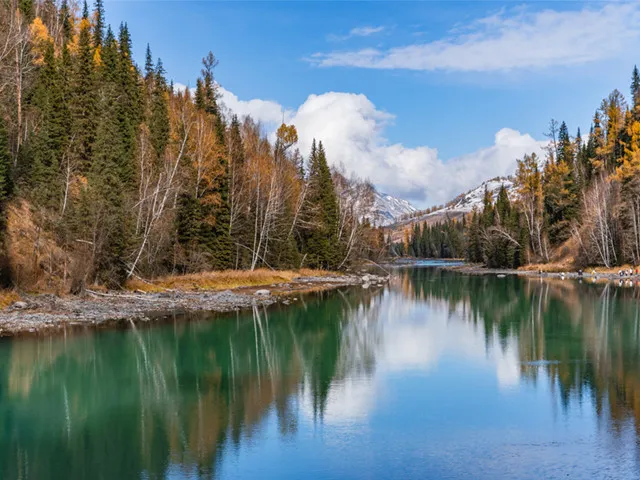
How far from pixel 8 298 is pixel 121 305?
6156mm

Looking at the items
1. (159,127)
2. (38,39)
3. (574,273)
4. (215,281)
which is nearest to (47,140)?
(159,127)

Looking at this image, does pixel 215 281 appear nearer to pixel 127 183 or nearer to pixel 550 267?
pixel 127 183

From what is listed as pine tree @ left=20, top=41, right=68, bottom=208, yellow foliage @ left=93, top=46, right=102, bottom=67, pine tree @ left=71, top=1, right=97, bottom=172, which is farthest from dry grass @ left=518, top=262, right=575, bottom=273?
pine tree @ left=20, top=41, right=68, bottom=208

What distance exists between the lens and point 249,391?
18672 millimetres

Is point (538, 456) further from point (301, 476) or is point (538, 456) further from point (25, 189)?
point (25, 189)

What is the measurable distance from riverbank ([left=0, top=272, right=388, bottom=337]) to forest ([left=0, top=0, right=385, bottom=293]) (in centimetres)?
215

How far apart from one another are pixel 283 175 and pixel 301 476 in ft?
179

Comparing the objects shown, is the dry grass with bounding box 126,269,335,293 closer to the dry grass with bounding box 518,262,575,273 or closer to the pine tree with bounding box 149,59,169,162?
the pine tree with bounding box 149,59,169,162

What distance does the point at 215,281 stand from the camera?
4981 centimetres

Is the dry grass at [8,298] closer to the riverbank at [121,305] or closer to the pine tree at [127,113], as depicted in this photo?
the riverbank at [121,305]

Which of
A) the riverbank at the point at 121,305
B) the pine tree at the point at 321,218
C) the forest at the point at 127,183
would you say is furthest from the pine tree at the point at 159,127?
the pine tree at the point at 321,218

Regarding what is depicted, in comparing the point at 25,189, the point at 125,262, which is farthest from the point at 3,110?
the point at 125,262

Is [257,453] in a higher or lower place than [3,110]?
lower

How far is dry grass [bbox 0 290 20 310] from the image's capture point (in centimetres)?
3173
